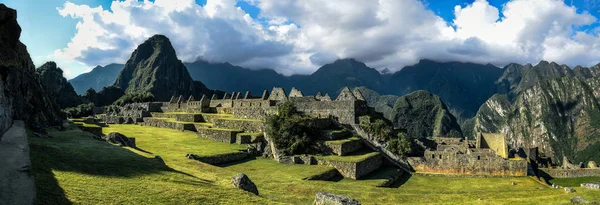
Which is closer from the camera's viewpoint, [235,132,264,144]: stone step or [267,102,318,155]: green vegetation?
[267,102,318,155]: green vegetation

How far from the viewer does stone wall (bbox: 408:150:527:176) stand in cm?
2893

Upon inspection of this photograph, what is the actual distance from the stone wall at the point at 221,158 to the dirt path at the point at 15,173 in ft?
35.3

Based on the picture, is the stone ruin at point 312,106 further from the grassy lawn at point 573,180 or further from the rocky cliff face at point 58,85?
the rocky cliff face at point 58,85

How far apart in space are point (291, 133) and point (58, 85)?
115980 mm

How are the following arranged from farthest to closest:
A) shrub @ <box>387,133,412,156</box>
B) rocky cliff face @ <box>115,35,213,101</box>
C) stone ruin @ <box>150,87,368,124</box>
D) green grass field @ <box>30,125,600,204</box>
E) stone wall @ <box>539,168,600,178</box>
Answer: rocky cliff face @ <box>115,35,213,101</box> → stone wall @ <box>539,168,600,178</box> → stone ruin @ <box>150,87,368,124</box> → shrub @ <box>387,133,412,156</box> → green grass field @ <box>30,125,600,204</box>

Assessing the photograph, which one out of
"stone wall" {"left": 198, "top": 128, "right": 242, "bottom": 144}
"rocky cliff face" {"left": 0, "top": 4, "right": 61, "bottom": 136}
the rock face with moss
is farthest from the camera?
the rock face with moss

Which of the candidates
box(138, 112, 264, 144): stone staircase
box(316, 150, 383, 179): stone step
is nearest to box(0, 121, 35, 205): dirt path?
box(316, 150, 383, 179): stone step

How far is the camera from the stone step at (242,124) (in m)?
34.3

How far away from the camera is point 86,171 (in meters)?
11.6

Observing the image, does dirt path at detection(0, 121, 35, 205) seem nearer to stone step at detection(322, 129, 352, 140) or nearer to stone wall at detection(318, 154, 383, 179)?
stone wall at detection(318, 154, 383, 179)

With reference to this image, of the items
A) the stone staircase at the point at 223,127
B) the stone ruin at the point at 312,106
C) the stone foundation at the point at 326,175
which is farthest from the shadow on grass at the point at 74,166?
the stone ruin at the point at 312,106

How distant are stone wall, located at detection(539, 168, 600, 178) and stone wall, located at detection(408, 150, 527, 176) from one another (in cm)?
1567

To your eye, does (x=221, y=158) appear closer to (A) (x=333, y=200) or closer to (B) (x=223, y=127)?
(B) (x=223, y=127)

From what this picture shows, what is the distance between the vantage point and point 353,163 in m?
25.5
